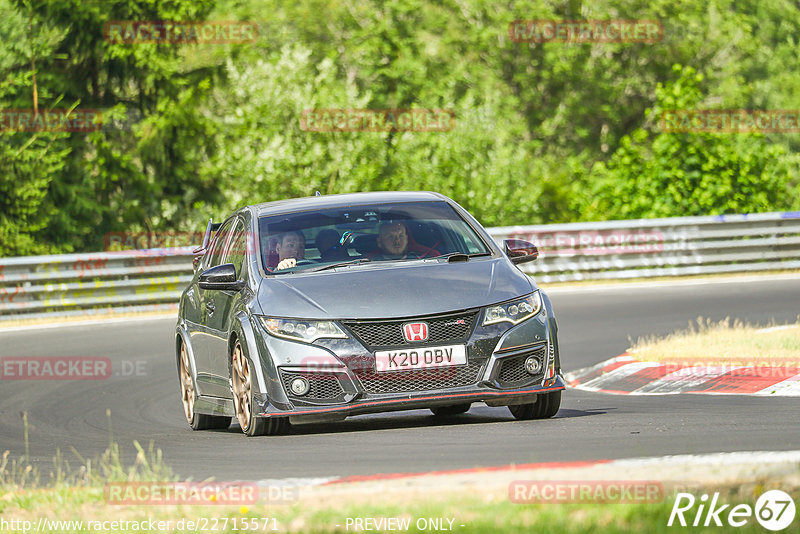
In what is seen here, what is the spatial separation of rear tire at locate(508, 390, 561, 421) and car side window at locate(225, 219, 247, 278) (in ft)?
7.06

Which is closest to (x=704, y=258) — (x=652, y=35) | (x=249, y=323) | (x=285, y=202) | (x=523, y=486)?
(x=285, y=202)

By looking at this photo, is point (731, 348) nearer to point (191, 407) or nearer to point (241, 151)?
point (191, 407)

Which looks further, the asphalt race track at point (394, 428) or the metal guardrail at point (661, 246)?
the metal guardrail at point (661, 246)

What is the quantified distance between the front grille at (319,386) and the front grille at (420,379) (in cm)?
16

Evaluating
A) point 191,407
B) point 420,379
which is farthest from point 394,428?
point 191,407

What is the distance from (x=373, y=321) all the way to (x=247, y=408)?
1.14 meters

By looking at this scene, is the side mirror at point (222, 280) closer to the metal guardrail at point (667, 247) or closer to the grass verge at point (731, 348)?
the grass verge at point (731, 348)

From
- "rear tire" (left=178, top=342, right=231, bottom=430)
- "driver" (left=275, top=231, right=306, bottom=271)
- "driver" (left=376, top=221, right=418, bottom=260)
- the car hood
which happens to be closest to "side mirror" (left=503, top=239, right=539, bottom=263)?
the car hood

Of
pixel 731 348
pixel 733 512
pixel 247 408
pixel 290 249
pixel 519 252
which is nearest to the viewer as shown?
pixel 733 512

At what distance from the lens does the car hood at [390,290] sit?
8.53 m

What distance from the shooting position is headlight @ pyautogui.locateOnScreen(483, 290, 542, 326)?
866 cm

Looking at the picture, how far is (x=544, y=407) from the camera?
9.17 m

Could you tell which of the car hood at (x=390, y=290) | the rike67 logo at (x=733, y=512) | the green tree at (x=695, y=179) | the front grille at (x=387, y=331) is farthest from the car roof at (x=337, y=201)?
the green tree at (x=695, y=179)

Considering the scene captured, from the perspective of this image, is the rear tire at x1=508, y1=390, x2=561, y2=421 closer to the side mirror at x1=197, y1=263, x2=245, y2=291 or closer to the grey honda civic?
the grey honda civic
